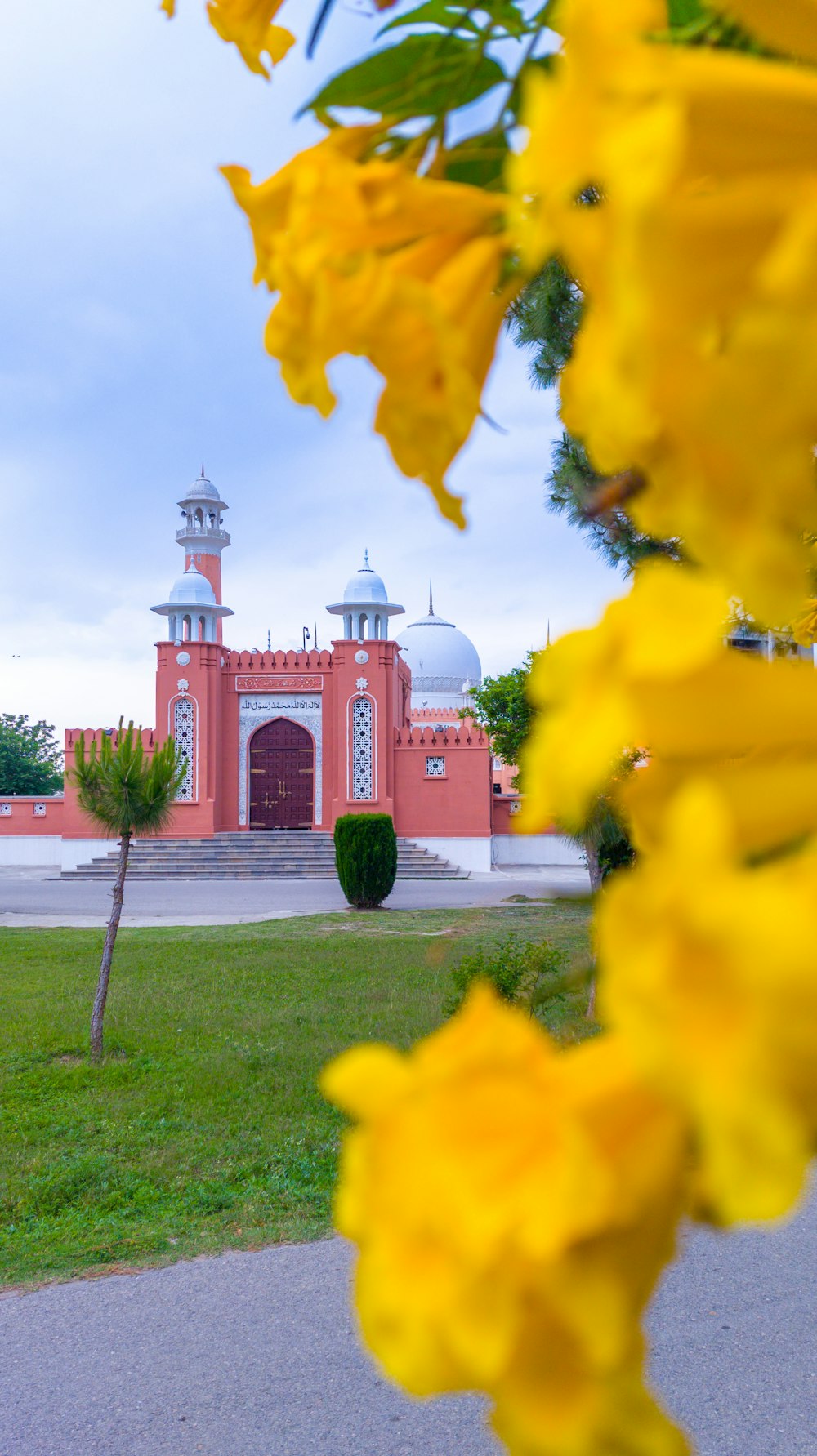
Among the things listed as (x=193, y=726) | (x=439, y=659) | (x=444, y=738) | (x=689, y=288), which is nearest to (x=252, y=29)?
(x=689, y=288)

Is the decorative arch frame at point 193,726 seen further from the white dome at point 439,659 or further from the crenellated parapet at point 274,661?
the white dome at point 439,659

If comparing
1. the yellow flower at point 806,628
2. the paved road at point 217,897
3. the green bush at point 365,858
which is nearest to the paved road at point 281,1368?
the yellow flower at point 806,628

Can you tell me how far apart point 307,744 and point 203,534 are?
19.1ft

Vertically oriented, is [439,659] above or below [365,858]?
above

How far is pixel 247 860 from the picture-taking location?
20.7 m

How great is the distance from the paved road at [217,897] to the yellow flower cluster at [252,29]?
38.4 feet

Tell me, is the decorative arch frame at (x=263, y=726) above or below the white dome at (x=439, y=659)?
below

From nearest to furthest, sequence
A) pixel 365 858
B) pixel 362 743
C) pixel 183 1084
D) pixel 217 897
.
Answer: pixel 183 1084, pixel 365 858, pixel 217 897, pixel 362 743

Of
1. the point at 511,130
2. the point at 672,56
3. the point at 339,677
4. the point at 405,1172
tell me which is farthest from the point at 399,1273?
the point at 339,677

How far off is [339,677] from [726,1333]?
19.1 metres

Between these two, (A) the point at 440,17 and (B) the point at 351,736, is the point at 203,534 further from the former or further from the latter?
(A) the point at 440,17

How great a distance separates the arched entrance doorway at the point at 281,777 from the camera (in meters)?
22.6

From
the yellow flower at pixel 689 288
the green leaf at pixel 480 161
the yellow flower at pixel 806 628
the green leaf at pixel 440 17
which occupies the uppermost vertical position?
the green leaf at pixel 440 17

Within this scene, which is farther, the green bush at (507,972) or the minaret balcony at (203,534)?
the minaret balcony at (203,534)
